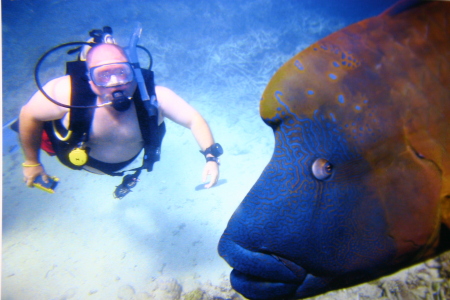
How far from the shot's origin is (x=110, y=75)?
9.03 feet

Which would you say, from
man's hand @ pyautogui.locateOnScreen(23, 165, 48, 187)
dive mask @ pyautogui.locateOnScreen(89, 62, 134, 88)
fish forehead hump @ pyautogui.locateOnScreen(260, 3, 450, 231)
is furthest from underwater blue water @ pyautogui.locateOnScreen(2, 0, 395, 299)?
fish forehead hump @ pyautogui.locateOnScreen(260, 3, 450, 231)

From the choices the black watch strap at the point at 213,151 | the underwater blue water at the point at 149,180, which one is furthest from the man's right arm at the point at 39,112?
the underwater blue water at the point at 149,180

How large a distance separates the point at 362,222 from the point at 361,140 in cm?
41

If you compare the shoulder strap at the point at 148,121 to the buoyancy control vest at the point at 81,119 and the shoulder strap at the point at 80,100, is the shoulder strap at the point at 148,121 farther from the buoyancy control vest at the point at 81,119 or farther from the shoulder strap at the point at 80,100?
the shoulder strap at the point at 80,100

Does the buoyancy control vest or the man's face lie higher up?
the man's face

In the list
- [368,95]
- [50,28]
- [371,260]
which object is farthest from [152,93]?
[50,28]

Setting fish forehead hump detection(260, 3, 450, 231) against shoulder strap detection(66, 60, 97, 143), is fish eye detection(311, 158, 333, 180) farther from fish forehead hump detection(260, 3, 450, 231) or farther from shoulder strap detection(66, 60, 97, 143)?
shoulder strap detection(66, 60, 97, 143)

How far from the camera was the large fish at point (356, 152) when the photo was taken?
1025mm

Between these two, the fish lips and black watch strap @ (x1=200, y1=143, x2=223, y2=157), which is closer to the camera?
the fish lips

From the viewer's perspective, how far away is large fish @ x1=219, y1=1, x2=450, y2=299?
3.36 feet

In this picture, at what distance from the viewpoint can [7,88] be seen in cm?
845

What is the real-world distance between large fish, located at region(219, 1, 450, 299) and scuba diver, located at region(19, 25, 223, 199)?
6.25ft

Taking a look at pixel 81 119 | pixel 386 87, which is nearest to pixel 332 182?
pixel 386 87

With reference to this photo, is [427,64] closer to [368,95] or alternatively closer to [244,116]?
[368,95]
